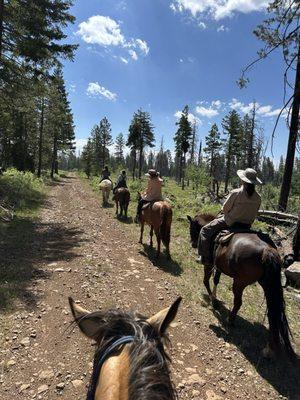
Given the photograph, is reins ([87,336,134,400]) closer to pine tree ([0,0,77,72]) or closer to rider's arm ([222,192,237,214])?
rider's arm ([222,192,237,214])

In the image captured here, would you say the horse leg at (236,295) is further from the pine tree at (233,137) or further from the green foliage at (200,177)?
the pine tree at (233,137)

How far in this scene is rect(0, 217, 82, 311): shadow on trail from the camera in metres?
6.83

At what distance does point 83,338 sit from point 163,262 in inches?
179

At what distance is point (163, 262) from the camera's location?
9680 millimetres

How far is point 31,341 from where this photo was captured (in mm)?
5270

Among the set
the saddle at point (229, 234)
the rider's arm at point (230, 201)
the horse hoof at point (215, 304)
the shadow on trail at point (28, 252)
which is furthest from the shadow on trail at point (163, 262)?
the rider's arm at point (230, 201)

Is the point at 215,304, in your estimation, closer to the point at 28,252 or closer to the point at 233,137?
the point at 28,252

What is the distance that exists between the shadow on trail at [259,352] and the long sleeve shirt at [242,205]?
1.88 meters

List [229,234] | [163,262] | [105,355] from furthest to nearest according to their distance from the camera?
1. [163,262]
2. [229,234]
3. [105,355]

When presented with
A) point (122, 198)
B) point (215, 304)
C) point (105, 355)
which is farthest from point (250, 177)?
point (122, 198)

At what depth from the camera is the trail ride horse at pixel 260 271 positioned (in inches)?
196

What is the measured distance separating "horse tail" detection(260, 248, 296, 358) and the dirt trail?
0.55 metres

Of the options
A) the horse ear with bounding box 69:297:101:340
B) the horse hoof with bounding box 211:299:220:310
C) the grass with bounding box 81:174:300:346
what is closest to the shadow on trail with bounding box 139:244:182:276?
the grass with bounding box 81:174:300:346

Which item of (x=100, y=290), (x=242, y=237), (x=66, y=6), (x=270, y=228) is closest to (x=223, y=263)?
(x=242, y=237)
